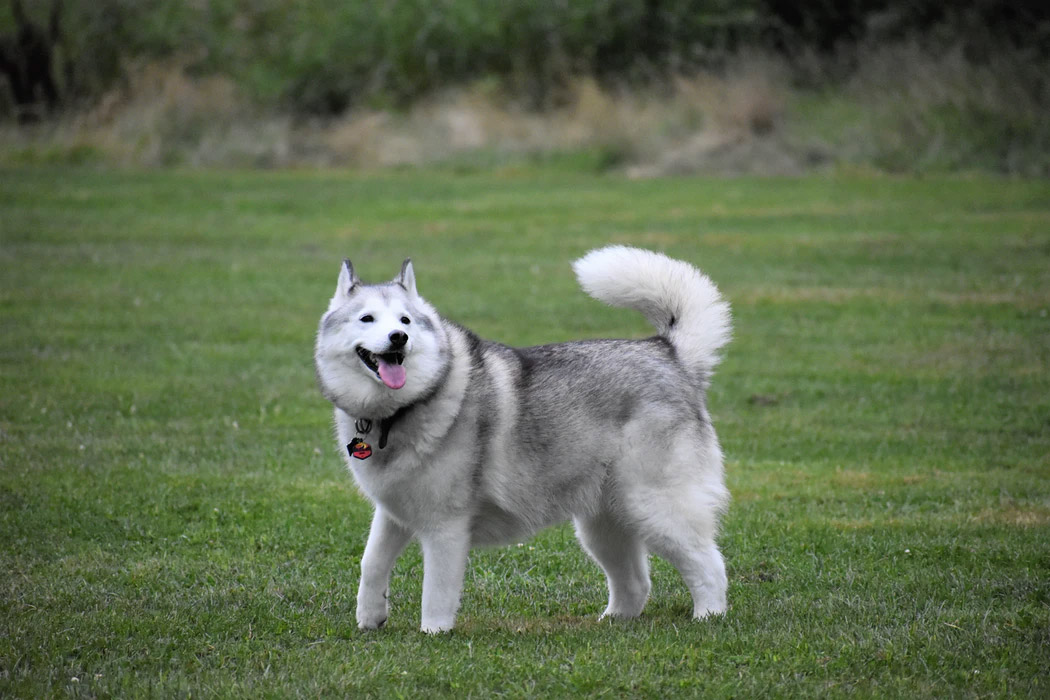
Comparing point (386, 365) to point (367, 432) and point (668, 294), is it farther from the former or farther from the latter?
point (668, 294)

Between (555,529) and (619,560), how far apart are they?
5.50ft

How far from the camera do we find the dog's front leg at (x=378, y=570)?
5.38 m

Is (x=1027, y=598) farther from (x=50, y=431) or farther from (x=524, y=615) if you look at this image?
(x=50, y=431)

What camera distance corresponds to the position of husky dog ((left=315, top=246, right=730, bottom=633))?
521 cm

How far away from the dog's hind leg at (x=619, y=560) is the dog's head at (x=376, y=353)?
1025 millimetres

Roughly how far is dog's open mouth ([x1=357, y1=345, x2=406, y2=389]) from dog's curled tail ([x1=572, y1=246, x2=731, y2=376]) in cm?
104

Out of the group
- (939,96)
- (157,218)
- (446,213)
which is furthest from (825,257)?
(157,218)

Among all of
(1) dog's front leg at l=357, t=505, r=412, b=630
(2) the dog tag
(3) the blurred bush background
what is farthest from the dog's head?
(3) the blurred bush background

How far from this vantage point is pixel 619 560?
5.66m

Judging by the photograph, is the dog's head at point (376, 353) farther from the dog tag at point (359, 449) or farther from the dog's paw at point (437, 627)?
the dog's paw at point (437, 627)

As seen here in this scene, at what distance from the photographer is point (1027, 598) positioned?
5.75 meters

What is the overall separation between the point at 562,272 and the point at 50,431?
762 cm


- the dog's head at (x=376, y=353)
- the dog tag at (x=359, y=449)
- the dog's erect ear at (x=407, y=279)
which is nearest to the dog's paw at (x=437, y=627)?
the dog tag at (x=359, y=449)

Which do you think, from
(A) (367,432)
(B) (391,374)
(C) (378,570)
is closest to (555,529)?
(C) (378,570)
